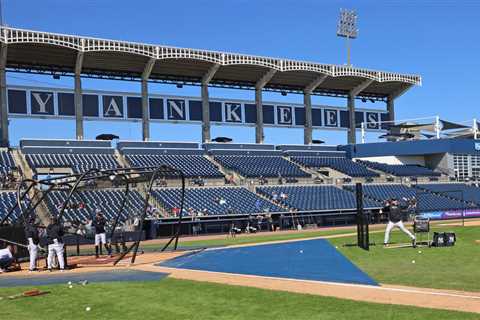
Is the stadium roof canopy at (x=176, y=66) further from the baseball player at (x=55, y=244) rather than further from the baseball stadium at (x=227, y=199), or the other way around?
the baseball player at (x=55, y=244)

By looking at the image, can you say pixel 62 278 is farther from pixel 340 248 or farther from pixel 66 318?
pixel 340 248

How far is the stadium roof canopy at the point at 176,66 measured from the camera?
137 feet

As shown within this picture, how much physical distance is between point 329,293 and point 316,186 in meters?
38.0

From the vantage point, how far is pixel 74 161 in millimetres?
43031

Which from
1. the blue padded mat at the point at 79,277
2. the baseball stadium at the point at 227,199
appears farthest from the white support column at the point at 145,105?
the blue padded mat at the point at 79,277

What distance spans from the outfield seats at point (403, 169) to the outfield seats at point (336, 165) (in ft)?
6.14

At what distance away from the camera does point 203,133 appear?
51719 millimetres

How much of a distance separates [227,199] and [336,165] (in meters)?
17.6

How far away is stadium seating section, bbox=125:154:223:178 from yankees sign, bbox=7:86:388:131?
3346mm

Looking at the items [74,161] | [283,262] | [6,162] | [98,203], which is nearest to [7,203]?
[98,203]

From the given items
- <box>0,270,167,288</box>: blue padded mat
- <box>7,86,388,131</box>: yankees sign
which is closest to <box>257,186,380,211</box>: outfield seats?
<box>7,86,388,131</box>: yankees sign

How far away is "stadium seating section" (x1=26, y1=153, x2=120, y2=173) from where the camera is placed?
4128cm

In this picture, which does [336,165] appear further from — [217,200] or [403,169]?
[217,200]

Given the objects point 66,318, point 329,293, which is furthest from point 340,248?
point 66,318
